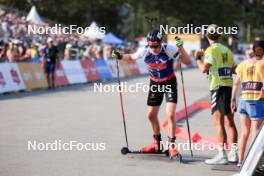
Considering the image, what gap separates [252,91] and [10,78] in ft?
46.8

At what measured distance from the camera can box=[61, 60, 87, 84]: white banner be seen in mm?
26000

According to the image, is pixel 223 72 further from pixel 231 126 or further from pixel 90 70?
pixel 90 70

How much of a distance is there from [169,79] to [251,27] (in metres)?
80.8

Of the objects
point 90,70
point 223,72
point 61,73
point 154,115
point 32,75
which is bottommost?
point 90,70

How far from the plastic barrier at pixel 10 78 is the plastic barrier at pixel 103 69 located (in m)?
8.52

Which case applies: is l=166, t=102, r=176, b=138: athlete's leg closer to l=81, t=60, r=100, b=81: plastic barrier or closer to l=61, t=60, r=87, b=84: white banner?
l=61, t=60, r=87, b=84: white banner

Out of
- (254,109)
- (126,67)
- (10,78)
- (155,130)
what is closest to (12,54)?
(10,78)

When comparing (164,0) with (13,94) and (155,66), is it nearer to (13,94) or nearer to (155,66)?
(13,94)

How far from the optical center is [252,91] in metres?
7.91

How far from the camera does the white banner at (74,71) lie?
26.0 metres

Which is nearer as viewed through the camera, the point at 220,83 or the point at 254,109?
the point at 254,109

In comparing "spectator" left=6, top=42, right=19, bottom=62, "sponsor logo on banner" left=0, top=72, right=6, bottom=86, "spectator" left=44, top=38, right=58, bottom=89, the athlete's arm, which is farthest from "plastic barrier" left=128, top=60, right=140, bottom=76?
the athlete's arm

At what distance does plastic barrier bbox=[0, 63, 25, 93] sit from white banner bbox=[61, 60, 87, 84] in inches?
162

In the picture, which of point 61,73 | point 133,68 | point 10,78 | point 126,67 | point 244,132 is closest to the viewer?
point 244,132
